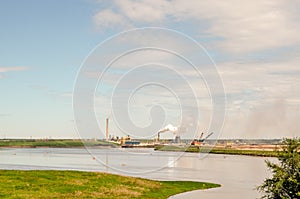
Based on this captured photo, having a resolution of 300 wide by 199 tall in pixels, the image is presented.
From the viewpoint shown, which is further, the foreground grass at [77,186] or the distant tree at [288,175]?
the foreground grass at [77,186]

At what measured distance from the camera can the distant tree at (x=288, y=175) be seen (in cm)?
3303

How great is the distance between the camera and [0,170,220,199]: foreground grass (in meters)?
43.4

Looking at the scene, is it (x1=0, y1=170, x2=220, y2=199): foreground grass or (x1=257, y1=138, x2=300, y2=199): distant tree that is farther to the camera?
(x1=0, y1=170, x2=220, y2=199): foreground grass

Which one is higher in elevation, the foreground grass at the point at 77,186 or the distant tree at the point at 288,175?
the distant tree at the point at 288,175

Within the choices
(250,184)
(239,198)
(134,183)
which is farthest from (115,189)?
(250,184)

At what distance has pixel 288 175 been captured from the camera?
33562 mm

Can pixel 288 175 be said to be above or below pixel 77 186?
above

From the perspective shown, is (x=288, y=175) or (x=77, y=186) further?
(x=77, y=186)

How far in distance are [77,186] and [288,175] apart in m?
26.6

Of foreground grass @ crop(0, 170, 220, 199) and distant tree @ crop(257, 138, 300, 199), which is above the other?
distant tree @ crop(257, 138, 300, 199)

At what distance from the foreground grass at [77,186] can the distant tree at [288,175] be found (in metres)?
19.8

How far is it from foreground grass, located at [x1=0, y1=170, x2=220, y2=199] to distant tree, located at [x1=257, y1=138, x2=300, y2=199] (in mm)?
19779

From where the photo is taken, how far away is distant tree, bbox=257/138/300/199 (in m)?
33.0

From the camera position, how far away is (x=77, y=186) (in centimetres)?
5009
